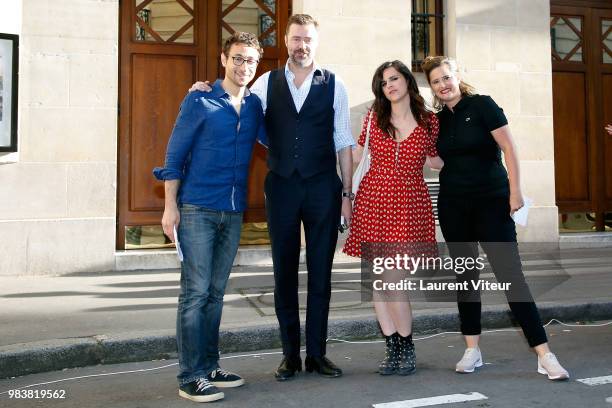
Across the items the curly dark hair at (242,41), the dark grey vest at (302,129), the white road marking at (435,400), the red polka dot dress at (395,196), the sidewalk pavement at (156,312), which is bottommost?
the white road marking at (435,400)

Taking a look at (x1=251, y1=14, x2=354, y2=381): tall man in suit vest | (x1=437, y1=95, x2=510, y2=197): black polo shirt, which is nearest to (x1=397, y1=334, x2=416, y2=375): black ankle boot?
(x1=251, y1=14, x2=354, y2=381): tall man in suit vest

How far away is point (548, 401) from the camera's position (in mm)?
3453

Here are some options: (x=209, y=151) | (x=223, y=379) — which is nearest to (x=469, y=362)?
(x=223, y=379)

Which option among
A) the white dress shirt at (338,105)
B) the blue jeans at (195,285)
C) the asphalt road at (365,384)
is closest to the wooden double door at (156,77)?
the asphalt road at (365,384)

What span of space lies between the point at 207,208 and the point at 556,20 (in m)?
8.81

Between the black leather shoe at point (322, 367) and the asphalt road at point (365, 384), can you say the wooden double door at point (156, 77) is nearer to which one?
the asphalt road at point (365, 384)

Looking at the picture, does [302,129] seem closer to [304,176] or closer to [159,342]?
[304,176]

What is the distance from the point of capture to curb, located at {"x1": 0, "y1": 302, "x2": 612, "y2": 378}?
4281mm

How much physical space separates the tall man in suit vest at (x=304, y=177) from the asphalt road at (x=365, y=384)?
25 cm

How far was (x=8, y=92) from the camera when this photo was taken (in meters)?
7.43

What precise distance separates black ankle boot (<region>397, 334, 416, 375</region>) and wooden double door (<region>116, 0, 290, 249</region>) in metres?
5.08

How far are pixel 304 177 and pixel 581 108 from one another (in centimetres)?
813

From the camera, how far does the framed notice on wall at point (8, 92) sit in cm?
739

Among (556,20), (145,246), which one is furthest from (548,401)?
(556,20)
